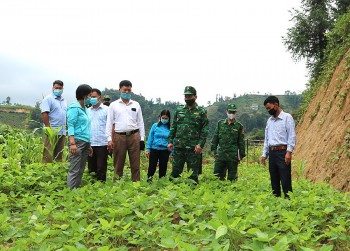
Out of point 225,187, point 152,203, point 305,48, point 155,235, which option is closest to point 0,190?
point 152,203

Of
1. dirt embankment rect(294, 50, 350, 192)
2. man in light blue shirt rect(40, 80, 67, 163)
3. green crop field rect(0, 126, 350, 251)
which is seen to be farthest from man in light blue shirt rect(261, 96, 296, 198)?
man in light blue shirt rect(40, 80, 67, 163)

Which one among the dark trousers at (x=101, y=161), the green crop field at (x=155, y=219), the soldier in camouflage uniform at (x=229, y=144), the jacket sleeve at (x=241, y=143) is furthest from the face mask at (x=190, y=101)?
the dark trousers at (x=101, y=161)

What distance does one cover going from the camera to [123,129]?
6477mm

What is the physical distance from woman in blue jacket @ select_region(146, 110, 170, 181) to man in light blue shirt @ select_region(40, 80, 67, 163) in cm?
182

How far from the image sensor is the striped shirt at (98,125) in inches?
266

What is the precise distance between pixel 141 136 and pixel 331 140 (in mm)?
6246

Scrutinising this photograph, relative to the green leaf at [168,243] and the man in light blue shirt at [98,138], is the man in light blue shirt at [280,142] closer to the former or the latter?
the man in light blue shirt at [98,138]

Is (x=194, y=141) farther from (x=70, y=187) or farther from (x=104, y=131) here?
(x=70, y=187)

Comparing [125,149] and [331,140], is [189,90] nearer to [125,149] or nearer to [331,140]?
[125,149]

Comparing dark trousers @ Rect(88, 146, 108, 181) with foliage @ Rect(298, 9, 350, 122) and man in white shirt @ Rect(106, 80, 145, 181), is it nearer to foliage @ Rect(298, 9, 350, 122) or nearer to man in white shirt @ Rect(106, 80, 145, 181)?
man in white shirt @ Rect(106, 80, 145, 181)

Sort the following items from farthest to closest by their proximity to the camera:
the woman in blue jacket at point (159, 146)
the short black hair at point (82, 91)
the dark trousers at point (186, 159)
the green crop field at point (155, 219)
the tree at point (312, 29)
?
the tree at point (312, 29), the woman in blue jacket at point (159, 146), the dark trousers at point (186, 159), the short black hair at point (82, 91), the green crop field at point (155, 219)

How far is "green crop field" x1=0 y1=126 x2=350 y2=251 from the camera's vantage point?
3332 mm

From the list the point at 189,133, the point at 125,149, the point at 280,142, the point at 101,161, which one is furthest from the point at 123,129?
the point at 280,142

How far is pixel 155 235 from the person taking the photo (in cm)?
368
